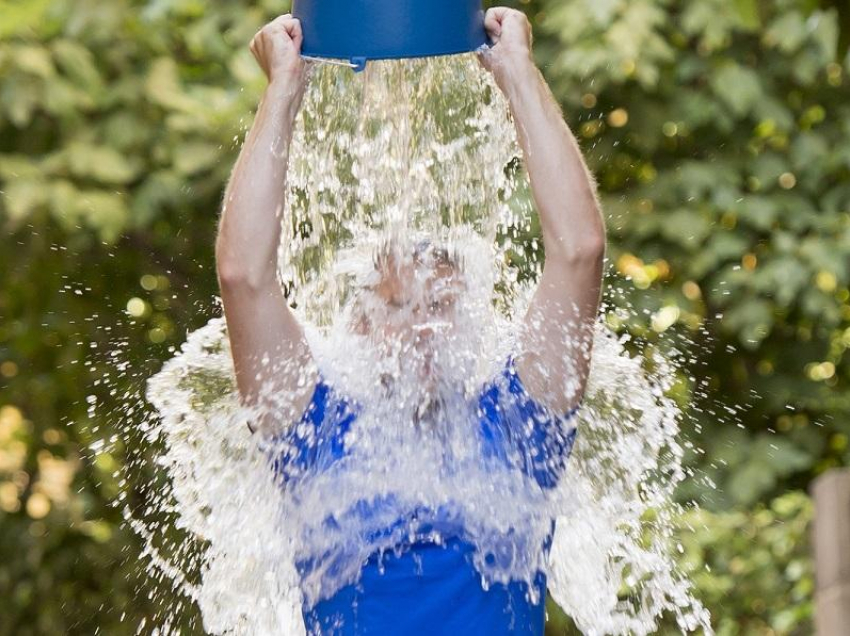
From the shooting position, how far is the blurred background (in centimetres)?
500

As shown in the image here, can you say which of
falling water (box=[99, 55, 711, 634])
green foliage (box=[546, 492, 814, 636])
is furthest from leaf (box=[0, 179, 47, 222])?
green foliage (box=[546, 492, 814, 636])

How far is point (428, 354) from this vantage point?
250 cm

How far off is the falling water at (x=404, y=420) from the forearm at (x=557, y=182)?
0.27 metres

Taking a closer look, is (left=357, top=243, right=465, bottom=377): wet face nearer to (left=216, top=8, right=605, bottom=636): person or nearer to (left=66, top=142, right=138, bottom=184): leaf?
(left=216, top=8, right=605, bottom=636): person

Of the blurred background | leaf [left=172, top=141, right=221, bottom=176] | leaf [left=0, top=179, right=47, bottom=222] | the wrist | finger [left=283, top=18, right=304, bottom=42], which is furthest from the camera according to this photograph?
leaf [left=172, top=141, right=221, bottom=176]

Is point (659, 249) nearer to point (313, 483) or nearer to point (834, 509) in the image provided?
point (834, 509)

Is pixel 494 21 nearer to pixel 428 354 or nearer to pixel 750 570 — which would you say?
pixel 428 354

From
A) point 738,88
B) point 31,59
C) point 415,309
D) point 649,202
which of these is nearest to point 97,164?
point 31,59

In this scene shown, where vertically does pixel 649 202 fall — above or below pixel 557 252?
below

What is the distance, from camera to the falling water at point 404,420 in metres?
2.40

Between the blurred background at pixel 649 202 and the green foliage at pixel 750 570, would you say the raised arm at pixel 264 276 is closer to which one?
the blurred background at pixel 649 202

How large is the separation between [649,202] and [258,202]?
331 cm

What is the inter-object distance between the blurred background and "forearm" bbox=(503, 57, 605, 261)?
2455mm

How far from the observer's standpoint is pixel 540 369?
240 cm
